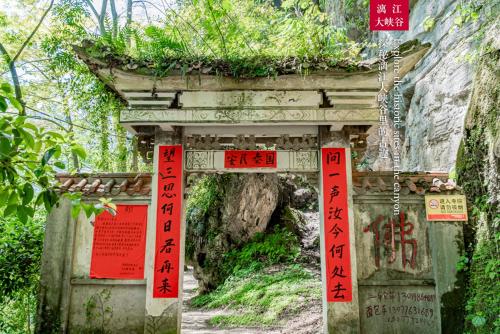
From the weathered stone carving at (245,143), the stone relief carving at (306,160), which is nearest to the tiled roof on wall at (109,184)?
the weathered stone carving at (245,143)

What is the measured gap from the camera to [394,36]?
13.1 meters

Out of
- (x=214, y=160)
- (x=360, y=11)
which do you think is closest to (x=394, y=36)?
(x=360, y=11)

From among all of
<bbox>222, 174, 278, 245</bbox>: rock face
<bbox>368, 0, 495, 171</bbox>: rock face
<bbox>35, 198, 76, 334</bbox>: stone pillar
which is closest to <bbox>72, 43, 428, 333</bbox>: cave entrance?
<bbox>35, 198, 76, 334</bbox>: stone pillar

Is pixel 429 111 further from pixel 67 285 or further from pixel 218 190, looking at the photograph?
pixel 67 285

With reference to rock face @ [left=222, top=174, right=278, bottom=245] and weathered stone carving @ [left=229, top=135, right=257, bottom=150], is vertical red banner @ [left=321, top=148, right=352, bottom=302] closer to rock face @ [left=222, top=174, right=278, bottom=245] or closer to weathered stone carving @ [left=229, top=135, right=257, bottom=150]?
weathered stone carving @ [left=229, top=135, right=257, bottom=150]

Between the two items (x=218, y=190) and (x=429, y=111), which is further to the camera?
(x=218, y=190)

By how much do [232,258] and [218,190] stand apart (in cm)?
239

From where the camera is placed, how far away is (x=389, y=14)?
19.8 feet

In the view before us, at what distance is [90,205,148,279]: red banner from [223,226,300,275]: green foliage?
6727 mm

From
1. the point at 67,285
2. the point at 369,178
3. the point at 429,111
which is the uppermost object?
the point at 429,111

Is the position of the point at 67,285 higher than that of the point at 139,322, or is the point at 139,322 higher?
the point at 67,285

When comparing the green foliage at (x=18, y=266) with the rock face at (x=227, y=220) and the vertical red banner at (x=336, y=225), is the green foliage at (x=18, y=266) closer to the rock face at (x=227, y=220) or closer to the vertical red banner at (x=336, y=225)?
the vertical red banner at (x=336, y=225)

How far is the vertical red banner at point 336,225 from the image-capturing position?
5.10 metres

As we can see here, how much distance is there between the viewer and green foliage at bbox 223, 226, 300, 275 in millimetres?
11883
